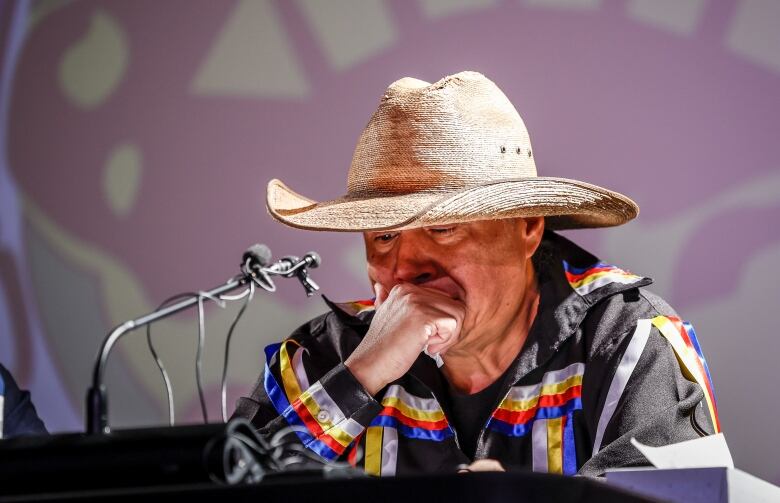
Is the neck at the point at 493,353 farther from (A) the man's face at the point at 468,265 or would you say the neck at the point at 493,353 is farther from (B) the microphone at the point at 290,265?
(B) the microphone at the point at 290,265

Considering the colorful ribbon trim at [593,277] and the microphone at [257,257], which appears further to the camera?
the colorful ribbon trim at [593,277]

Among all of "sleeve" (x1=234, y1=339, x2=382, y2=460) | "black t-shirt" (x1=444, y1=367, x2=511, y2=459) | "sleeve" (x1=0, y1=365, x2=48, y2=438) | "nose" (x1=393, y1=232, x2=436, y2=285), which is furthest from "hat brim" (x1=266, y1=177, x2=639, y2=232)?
"sleeve" (x1=0, y1=365, x2=48, y2=438)

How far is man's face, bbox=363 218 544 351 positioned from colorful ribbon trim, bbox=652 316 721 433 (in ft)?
1.17

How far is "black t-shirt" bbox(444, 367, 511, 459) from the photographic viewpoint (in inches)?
92.3

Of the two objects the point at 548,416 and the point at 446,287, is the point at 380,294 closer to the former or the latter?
the point at 446,287

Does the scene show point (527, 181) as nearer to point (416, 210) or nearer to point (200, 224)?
point (416, 210)

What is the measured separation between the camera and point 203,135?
130 inches

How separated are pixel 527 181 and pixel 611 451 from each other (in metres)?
0.63

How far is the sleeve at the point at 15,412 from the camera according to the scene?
2.52m

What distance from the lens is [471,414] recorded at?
7.77 feet

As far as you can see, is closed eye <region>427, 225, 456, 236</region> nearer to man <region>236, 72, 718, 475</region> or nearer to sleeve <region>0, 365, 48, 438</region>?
man <region>236, 72, 718, 475</region>

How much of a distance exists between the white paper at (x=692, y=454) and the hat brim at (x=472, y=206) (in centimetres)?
71

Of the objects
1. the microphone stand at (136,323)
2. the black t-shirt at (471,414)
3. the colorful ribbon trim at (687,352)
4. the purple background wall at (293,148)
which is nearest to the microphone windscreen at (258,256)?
the microphone stand at (136,323)

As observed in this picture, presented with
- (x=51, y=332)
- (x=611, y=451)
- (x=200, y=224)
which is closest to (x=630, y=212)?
(x=611, y=451)
